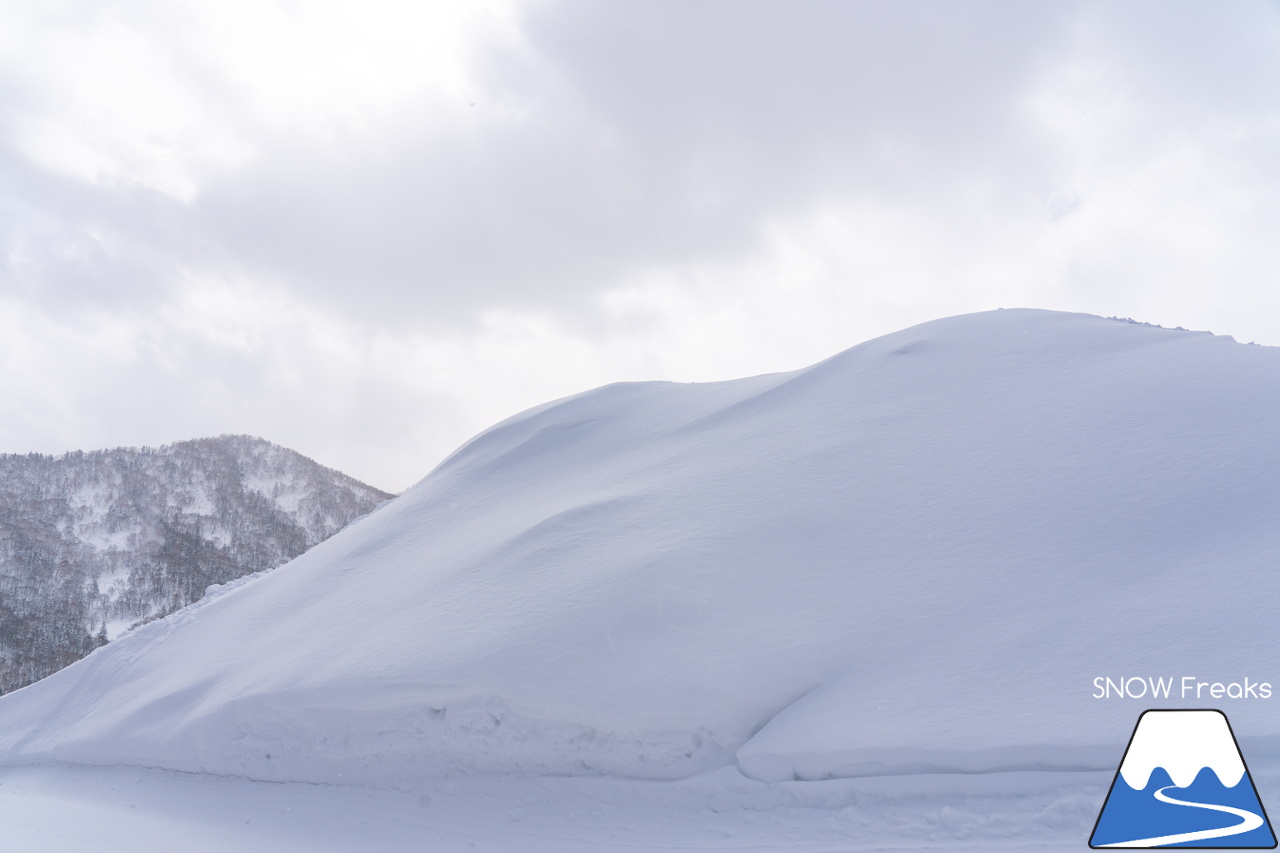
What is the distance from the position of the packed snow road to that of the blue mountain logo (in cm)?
14

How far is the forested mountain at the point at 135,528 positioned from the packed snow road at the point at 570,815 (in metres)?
52.9

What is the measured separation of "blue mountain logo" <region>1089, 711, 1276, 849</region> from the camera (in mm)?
3457

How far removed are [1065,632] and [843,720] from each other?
5.38 feet

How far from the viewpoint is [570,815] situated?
4906 millimetres

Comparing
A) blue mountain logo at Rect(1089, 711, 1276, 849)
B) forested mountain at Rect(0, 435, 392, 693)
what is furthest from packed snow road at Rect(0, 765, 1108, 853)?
forested mountain at Rect(0, 435, 392, 693)

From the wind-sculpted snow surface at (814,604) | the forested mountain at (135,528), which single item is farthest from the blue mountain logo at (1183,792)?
the forested mountain at (135,528)

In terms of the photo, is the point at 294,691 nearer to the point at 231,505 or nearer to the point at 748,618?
the point at 748,618

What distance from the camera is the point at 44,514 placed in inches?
2689

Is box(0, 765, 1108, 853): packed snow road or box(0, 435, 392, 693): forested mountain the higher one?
box(0, 435, 392, 693): forested mountain

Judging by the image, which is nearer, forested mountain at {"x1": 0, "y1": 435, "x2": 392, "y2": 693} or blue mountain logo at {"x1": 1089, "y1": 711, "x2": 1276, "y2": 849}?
blue mountain logo at {"x1": 1089, "y1": 711, "x2": 1276, "y2": 849}

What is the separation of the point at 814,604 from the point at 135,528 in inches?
3260

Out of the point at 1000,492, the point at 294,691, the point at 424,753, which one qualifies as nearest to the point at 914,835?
the point at 1000,492

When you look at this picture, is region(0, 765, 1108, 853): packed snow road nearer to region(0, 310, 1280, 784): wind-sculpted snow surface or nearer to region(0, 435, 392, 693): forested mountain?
region(0, 310, 1280, 784): wind-sculpted snow surface

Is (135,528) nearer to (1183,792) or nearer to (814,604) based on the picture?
(814,604)
